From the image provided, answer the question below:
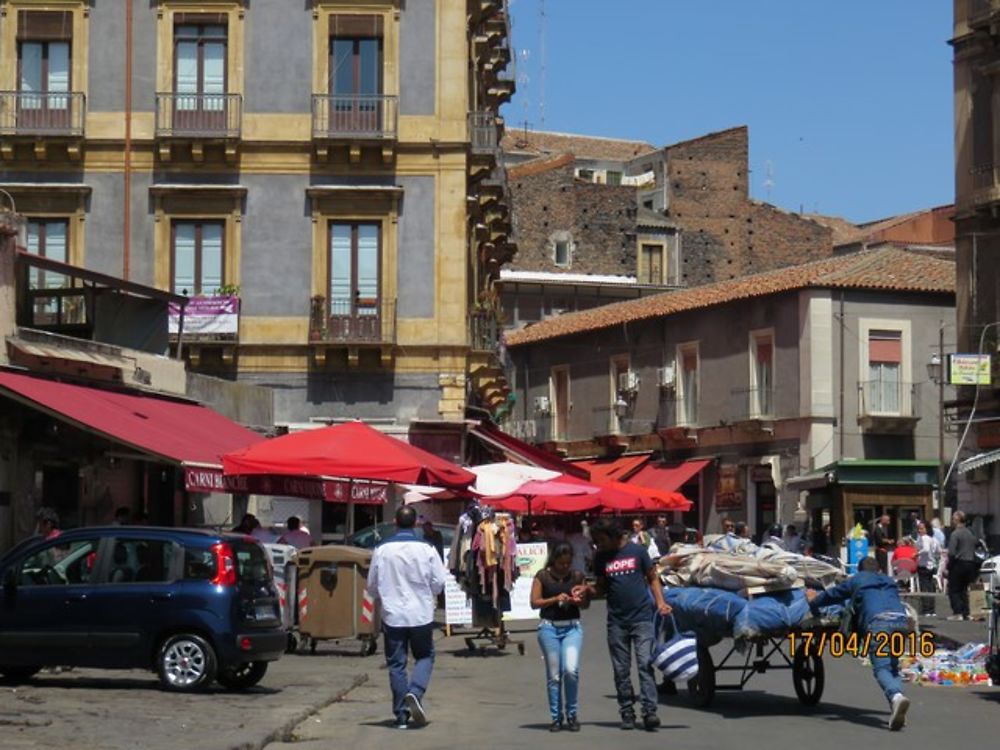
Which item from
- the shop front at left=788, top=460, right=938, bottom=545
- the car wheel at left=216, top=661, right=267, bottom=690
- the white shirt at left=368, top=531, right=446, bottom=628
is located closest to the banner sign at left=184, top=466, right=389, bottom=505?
the car wheel at left=216, top=661, right=267, bottom=690

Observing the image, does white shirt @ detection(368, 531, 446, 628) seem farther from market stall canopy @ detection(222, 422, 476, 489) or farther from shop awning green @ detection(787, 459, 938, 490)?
shop awning green @ detection(787, 459, 938, 490)

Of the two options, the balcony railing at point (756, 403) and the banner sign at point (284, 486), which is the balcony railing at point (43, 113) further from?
the balcony railing at point (756, 403)

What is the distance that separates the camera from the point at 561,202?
256ft

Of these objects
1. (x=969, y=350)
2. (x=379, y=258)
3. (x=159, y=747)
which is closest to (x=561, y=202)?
(x=969, y=350)

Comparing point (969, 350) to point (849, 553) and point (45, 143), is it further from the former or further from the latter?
point (45, 143)

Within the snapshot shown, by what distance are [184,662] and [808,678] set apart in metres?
5.75

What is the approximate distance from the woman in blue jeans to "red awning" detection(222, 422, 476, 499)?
899 centimetres

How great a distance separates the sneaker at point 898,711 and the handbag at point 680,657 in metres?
2.22

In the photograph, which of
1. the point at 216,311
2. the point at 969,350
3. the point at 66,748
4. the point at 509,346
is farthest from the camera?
the point at 509,346

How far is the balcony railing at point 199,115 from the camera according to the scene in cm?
3859

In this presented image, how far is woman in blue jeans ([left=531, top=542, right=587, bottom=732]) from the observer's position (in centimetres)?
1552

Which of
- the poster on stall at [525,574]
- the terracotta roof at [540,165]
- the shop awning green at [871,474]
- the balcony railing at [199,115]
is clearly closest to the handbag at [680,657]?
the poster on stall at [525,574]

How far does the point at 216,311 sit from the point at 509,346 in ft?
99.3

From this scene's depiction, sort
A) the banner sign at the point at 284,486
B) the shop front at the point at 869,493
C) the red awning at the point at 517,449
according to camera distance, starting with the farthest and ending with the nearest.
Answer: the shop front at the point at 869,493, the red awning at the point at 517,449, the banner sign at the point at 284,486
